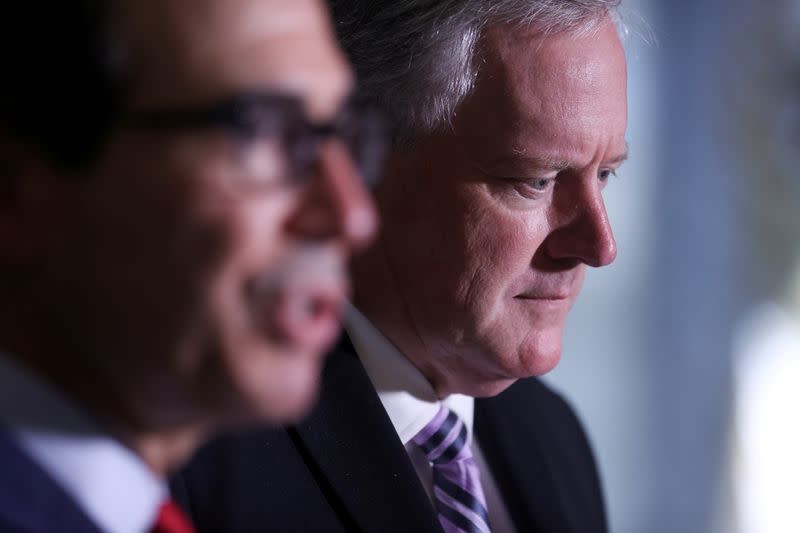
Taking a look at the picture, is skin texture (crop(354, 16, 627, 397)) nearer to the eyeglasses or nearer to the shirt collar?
the shirt collar

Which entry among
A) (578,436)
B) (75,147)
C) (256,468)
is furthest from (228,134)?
(578,436)

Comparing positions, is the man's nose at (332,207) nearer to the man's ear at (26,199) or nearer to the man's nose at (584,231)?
the man's ear at (26,199)

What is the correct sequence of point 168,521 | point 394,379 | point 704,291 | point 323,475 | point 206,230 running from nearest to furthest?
point 206,230, point 168,521, point 323,475, point 394,379, point 704,291

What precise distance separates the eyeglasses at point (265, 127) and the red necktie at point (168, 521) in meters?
0.30

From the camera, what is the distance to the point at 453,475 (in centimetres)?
133

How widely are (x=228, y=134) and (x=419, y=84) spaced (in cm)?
68

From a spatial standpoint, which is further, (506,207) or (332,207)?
(506,207)

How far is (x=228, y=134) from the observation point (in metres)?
0.62

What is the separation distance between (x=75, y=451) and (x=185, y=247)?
183mm

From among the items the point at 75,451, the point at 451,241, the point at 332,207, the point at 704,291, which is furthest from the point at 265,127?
the point at 704,291

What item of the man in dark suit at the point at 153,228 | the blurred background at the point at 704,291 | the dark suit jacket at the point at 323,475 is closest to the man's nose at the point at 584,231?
the dark suit jacket at the point at 323,475

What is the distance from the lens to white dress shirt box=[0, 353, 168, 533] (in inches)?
26.1

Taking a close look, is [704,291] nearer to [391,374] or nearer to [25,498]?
[391,374]

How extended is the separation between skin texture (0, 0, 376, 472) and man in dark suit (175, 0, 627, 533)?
20.8 inches
